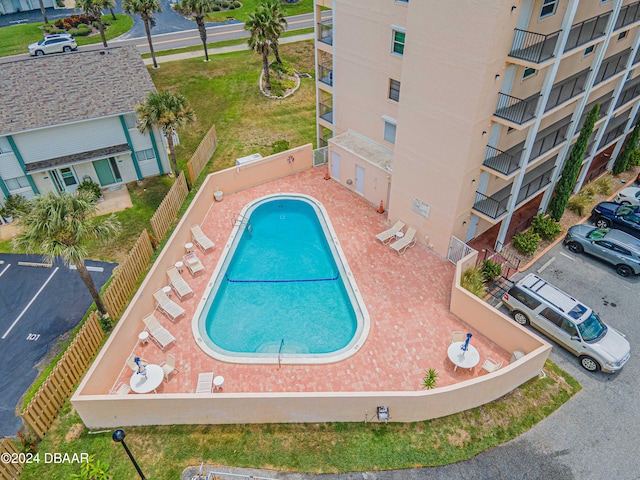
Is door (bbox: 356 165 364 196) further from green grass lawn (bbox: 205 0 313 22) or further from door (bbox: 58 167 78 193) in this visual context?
green grass lawn (bbox: 205 0 313 22)

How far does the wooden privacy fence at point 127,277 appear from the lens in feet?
69.6

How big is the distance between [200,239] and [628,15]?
25539 mm

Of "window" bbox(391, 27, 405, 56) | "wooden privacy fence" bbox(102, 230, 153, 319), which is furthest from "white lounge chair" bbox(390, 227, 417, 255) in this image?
"wooden privacy fence" bbox(102, 230, 153, 319)

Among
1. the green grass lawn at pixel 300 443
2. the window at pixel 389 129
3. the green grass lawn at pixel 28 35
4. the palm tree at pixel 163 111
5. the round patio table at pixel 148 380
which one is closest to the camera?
the green grass lawn at pixel 300 443

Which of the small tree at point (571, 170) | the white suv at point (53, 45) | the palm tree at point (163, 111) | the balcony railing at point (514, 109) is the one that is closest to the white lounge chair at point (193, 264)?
the palm tree at point (163, 111)

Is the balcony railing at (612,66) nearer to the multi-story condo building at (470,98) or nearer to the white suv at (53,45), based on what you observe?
the multi-story condo building at (470,98)

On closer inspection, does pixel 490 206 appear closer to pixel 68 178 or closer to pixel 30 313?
pixel 30 313

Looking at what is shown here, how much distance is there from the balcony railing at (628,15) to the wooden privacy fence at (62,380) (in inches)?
1144

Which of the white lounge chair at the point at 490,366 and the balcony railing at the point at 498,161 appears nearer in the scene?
the white lounge chair at the point at 490,366

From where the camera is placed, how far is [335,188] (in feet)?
97.0

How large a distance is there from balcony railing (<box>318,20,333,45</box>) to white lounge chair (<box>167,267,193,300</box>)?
17.5 metres

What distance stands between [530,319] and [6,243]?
3016 cm

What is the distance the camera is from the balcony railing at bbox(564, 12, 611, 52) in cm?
1948

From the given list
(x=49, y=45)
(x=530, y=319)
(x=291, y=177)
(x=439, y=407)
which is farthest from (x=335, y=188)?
(x=49, y=45)
